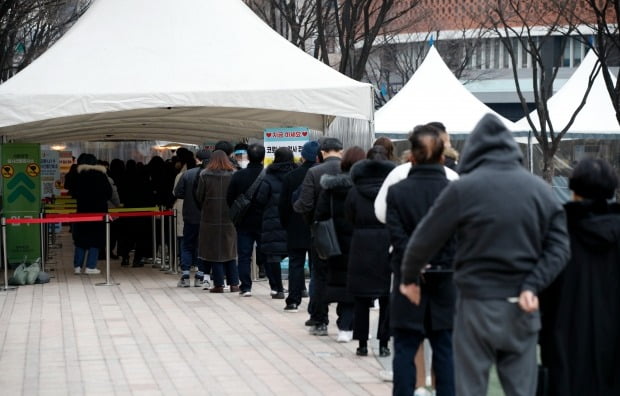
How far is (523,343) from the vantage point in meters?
5.30

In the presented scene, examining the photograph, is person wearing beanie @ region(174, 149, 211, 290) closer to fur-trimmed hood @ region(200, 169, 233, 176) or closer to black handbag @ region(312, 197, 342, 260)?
fur-trimmed hood @ region(200, 169, 233, 176)

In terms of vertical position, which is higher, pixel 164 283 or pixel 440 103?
pixel 440 103

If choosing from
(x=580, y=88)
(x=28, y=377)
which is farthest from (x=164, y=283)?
(x=580, y=88)

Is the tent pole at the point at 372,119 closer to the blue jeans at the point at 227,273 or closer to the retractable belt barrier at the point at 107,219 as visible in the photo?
the blue jeans at the point at 227,273

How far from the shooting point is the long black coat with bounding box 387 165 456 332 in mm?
6734

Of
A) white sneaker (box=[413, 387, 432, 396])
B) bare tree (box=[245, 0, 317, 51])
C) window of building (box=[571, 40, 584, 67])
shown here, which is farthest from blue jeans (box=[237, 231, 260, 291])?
window of building (box=[571, 40, 584, 67])

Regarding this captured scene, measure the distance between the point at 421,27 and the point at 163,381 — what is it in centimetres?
4710

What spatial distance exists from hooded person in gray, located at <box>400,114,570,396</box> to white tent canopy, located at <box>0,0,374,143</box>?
10.3 m

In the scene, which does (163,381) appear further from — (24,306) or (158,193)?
(158,193)

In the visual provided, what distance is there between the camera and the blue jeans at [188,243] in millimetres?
15238

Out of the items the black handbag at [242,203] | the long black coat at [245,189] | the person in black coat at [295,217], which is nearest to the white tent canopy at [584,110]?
the long black coat at [245,189]

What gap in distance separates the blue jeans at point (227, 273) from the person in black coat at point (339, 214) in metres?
4.51

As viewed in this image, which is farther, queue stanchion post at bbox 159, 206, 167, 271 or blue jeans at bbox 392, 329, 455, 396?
queue stanchion post at bbox 159, 206, 167, 271

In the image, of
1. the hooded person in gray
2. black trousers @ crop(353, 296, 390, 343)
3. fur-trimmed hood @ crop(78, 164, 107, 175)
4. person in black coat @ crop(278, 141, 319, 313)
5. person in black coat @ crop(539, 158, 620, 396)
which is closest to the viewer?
the hooded person in gray
